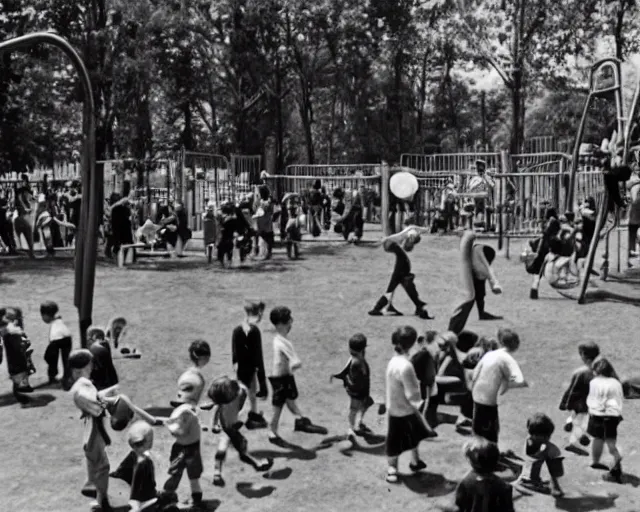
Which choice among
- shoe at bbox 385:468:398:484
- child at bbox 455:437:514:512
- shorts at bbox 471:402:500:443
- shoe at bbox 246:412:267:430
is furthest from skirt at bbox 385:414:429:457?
child at bbox 455:437:514:512

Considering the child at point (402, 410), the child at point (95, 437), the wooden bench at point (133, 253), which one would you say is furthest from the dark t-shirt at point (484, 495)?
the wooden bench at point (133, 253)

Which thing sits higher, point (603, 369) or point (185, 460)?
point (603, 369)

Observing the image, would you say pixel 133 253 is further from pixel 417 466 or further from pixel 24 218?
pixel 417 466

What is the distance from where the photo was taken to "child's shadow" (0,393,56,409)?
11.2 metres

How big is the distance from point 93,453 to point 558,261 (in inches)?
481

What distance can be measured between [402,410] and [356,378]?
95 cm

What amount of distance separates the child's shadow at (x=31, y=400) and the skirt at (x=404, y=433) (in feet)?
15.8

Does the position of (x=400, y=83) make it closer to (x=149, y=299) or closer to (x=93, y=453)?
(x=149, y=299)

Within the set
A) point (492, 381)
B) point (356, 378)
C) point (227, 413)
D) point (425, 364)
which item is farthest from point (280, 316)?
point (492, 381)

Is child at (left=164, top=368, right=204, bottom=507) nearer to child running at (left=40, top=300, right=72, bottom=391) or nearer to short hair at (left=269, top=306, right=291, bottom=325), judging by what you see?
short hair at (left=269, top=306, right=291, bottom=325)

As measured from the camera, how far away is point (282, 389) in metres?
9.64

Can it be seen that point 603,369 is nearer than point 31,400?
Yes

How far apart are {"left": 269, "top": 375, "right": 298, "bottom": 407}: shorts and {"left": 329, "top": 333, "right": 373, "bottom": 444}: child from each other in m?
0.48

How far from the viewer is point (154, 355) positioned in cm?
1354
